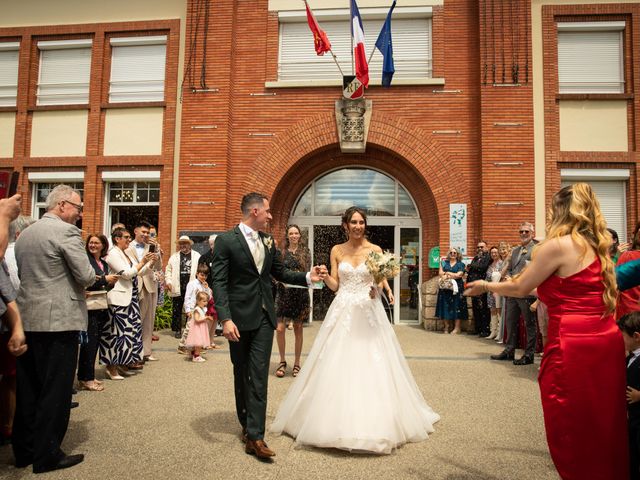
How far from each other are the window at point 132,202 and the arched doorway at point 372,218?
3681 mm

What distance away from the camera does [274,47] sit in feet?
41.1

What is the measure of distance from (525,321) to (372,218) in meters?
6.06

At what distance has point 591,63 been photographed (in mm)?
11867

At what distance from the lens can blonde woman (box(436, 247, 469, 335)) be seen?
11.0 meters

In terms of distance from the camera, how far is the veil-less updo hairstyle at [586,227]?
9.11ft

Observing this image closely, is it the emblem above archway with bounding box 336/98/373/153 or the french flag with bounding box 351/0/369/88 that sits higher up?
the french flag with bounding box 351/0/369/88

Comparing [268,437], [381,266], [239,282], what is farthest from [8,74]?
[268,437]

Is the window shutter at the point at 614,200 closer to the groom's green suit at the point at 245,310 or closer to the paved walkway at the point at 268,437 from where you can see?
the paved walkway at the point at 268,437

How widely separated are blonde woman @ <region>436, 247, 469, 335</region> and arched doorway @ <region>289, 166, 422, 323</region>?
145cm

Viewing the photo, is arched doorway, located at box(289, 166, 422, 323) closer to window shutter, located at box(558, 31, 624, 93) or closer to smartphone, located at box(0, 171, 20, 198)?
window shutter, located at box(558, 31, 624, 93)

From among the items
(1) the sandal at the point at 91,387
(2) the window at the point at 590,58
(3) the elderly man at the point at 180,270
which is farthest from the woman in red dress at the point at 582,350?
Result: (2) the window at the point at 590,58

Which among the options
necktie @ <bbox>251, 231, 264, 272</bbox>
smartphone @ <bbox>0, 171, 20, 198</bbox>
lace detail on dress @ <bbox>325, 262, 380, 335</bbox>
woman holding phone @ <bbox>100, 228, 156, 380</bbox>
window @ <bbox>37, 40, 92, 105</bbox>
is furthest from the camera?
window @ <bbox>37, 40, 92, 105</bbox>

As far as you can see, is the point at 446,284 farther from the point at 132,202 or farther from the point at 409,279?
the point at 132,202

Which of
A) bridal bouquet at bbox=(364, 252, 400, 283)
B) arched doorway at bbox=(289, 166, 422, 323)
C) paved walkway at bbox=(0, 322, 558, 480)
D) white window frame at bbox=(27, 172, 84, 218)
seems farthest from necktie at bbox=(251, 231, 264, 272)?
white window frame at bbox=(27, 172, 84, 218)
